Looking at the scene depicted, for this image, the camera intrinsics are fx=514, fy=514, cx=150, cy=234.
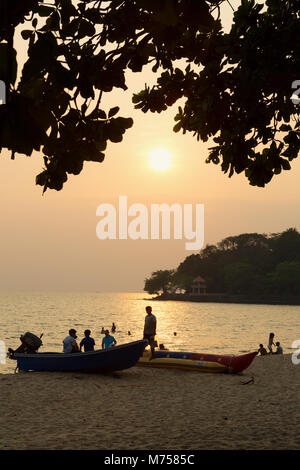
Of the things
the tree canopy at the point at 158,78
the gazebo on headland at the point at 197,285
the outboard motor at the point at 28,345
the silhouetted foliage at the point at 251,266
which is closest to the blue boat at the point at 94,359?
the outboard motor at the point at 28,345

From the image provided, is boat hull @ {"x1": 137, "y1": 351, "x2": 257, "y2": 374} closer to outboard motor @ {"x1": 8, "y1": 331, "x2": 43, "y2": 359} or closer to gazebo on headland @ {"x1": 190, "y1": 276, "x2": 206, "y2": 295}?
outboard motor @ {"x1": 8, "y1": 331, "x2": 43, "y2": 359}

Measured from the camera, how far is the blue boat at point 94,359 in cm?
1729

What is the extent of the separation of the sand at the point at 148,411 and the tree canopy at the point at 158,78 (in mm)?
5136

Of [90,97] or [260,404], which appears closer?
[90,97]

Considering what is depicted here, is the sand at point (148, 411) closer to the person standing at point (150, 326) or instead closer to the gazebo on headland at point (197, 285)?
the person standing at point (150, 326)

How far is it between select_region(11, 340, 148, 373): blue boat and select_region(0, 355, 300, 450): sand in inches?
14.9

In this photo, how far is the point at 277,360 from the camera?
2584 centimetres

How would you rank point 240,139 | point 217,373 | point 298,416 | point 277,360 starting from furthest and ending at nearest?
point 277,360 < point 217,373 < point 298,416 < point 240,139

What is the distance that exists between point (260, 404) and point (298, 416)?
1730 millimetres

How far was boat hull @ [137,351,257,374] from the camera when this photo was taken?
1930 cm

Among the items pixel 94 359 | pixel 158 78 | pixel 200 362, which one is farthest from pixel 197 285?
pixel 158 78

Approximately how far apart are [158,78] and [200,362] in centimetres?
1361

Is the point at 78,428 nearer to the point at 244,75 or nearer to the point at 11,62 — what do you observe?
the point at 244,75
